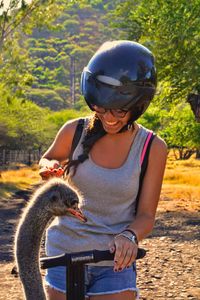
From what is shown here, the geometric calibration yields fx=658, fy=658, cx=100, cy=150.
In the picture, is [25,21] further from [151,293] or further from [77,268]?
[77,268]

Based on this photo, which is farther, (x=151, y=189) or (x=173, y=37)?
(x=173, y=37)

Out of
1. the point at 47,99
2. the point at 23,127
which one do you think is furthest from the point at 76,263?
the point at 47,99

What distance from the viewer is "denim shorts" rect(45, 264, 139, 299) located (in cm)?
279

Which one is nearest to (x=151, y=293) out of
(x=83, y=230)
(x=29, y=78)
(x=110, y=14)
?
(x=83, y=230)

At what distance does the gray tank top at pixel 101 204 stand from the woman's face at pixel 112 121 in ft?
0.44

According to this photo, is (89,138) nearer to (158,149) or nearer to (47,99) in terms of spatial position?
(158,149)

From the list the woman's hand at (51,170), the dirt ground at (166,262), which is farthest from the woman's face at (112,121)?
the dirt ground at (166,262)

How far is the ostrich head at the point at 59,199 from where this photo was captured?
242 centimetres

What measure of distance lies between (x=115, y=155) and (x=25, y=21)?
26.6 m

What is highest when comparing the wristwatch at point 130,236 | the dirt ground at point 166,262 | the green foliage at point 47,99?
the wristwatch at point 130,236

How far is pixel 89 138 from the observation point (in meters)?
2.94

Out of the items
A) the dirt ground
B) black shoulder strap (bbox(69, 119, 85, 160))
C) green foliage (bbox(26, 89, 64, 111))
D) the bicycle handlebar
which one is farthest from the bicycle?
green foliage (bbox(26, 89, 64, 111))

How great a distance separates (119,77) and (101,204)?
23.0 inches

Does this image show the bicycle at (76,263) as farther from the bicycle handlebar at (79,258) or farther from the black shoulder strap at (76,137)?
the black shoulder strap at (76,137)
